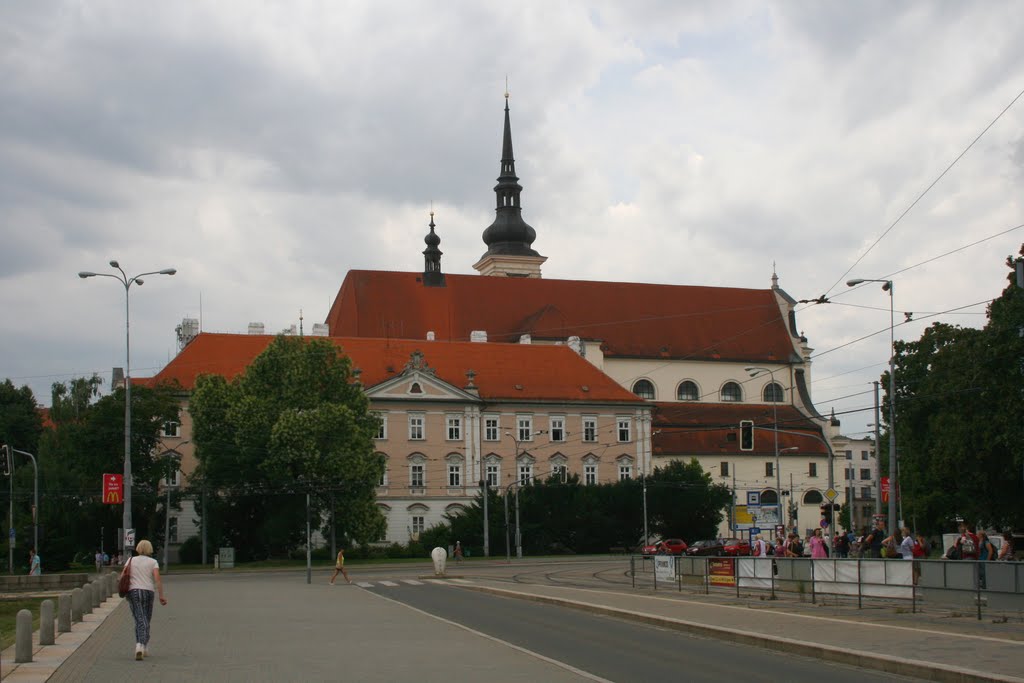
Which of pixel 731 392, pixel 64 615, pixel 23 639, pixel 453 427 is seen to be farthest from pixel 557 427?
pixel 23 639

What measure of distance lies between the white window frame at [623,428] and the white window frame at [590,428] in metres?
1.61

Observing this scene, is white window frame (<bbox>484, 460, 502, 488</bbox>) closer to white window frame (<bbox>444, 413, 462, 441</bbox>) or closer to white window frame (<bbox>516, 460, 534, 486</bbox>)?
white window frame (<bbox>516, 460, 534, 486</bbox>)

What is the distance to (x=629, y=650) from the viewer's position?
697 inches

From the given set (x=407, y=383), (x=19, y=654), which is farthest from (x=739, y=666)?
(x=407, y=383)

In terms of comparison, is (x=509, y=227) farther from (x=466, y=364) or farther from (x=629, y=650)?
(x=629, y=650)

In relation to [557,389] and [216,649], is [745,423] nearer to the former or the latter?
[216,649]

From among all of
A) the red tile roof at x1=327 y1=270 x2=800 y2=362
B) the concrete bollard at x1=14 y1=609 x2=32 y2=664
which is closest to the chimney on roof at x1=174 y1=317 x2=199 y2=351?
the red tile roof at x1=327 y1=270 x2=800 y2=362

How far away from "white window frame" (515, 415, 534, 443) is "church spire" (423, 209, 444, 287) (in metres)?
17.1

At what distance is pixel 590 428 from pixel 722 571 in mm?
57270

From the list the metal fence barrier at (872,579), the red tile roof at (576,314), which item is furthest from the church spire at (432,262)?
the metal fence barrier at (872,579)

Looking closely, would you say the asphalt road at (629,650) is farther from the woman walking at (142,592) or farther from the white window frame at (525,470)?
the white window frame at (525,470)

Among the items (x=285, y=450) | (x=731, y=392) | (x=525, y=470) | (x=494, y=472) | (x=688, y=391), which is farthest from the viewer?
(x=731, y=392)

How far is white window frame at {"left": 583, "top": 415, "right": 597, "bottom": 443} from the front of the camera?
86.8m

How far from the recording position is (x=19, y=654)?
15.9 meters
